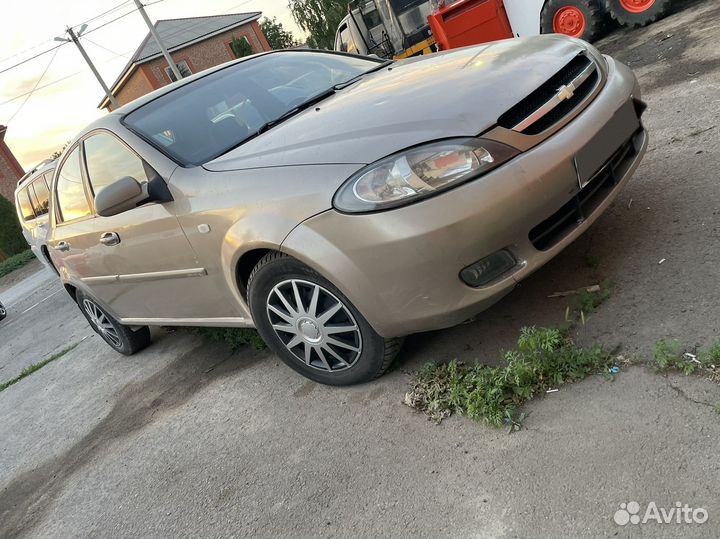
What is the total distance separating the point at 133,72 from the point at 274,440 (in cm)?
4344

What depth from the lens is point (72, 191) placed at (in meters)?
4.21

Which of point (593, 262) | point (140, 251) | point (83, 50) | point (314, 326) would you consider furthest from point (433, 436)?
point (83, 50)

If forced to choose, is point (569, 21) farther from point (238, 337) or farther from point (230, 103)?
point (238, 337)

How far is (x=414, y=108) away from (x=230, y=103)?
1.39 m

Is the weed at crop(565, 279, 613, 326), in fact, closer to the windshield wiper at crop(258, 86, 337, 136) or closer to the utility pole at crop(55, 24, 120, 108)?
the windshield wiper at crop(258, 86, 337, 136)

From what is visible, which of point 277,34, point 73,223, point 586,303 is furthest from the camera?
point 277,34

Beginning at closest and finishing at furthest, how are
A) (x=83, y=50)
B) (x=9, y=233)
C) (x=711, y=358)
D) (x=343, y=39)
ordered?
(x=711, y=358), (x=343, y=39), (x=9, y=233), (x=83, y=50)

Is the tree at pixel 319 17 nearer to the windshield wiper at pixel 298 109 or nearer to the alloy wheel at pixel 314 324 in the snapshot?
the windshield wiper at pixel 298 109

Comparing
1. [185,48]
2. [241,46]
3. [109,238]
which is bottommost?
[109,238]

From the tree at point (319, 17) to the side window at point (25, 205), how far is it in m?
30.8

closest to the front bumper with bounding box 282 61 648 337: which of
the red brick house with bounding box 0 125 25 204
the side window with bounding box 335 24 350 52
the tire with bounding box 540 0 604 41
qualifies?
the tire with bounding box 540 0 604 41

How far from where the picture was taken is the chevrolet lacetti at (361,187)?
235cm

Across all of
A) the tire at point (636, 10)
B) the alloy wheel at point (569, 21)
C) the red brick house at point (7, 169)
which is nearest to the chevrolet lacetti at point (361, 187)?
the alloy wheel at point (569, 21)

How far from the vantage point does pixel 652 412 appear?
2.08 meters
